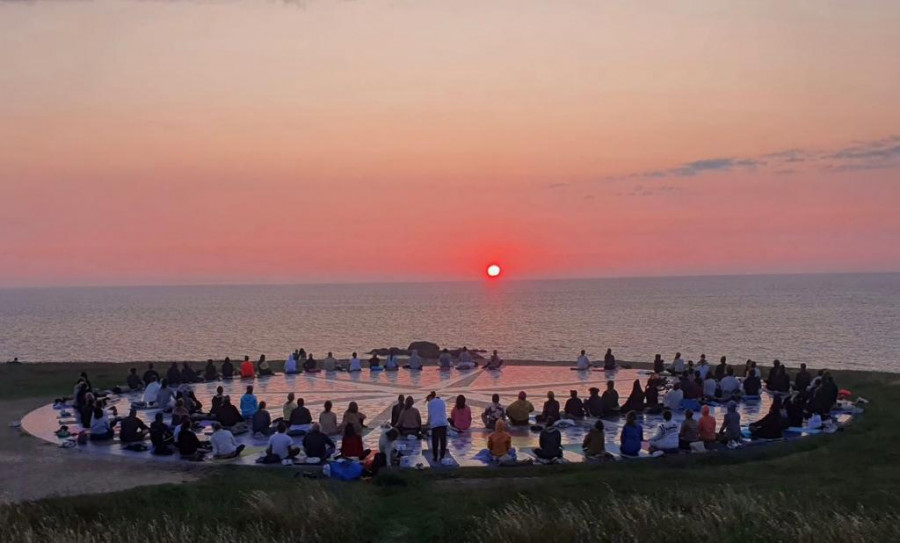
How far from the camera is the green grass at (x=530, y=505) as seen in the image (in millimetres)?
12711

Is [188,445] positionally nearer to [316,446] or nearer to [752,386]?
[316,446]

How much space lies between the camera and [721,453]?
62.9ft

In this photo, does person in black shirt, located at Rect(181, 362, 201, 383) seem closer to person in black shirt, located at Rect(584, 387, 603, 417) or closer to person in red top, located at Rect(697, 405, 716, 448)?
person in black shirt, located at Rect(584, 387, 603, 417)

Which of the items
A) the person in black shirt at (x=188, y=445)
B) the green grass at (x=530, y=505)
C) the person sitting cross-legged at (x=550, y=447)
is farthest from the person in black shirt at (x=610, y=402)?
the person in black shirt at (x=188, y=445)

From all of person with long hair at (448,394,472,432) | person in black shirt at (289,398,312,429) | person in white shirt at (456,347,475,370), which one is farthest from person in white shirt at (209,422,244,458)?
person in white shirt at (456,347,475,370)

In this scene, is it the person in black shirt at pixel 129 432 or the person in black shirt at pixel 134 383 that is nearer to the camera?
the person in black shirt at pixel 129 432

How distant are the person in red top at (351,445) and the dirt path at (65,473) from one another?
3208 mm

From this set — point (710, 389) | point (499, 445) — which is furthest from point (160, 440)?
point (710, 389)

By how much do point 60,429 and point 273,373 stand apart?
14.7 meters

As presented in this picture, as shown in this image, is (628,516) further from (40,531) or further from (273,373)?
(273,373)

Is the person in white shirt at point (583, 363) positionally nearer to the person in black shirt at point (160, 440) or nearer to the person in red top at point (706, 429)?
the person in red top at point (706, 429)

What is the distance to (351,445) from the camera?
1838 centimetres

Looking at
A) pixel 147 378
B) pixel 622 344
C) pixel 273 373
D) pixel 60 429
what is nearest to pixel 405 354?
pixel 273 373

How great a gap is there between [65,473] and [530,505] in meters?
10.7
